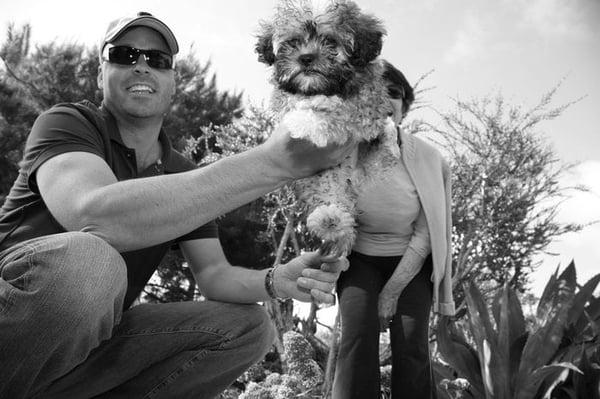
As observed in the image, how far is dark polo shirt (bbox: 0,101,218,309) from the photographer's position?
2.60 metres

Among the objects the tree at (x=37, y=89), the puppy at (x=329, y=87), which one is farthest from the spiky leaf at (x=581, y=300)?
the tree at (x=37, y=89)

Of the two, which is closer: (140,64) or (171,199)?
(171,199)

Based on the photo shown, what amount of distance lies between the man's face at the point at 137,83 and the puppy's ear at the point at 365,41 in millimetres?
1296

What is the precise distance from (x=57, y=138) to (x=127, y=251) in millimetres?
585

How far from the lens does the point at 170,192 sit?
7.52 feet

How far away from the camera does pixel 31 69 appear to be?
1258 centimetres

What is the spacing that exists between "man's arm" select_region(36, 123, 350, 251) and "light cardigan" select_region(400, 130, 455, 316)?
1.48m

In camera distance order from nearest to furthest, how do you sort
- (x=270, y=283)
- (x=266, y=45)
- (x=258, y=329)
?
(x=266, y=45) → (x=270, y=283) → (x=258, y=329)

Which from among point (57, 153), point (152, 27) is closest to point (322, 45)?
point (57, 153)

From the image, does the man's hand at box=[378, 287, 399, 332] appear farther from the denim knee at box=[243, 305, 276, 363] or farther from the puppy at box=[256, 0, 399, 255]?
the puppy at box=[256, 0, 399, 255]

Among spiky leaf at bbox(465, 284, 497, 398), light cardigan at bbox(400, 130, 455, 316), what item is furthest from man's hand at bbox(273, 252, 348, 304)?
spiky leaf at bbox(465, 284, 497, 398)

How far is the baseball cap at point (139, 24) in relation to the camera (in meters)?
3.13

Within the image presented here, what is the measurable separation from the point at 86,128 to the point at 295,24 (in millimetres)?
1117

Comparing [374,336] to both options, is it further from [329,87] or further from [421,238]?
[329,87]
